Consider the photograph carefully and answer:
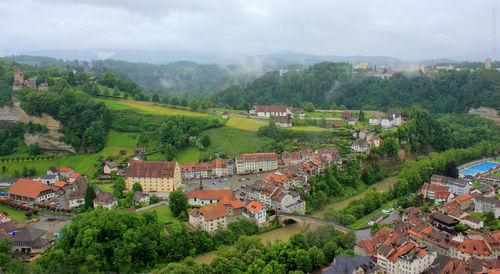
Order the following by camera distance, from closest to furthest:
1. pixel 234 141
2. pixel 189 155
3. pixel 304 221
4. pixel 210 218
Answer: pixel 210 218 < pixel 304 221 < pixel 189 155 < pixel 234 141

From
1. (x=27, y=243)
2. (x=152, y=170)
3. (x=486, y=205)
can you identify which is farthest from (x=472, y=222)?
(x=27, y=243)

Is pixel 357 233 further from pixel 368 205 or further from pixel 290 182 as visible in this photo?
pixel 290 182

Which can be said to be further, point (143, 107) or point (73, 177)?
point (143, 107)

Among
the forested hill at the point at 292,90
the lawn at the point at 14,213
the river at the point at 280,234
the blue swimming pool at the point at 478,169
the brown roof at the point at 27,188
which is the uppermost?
the forested hill at the point at 292,90

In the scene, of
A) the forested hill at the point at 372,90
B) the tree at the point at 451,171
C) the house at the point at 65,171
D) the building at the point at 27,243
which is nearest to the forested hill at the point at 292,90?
the forested hill at the point at 372,90

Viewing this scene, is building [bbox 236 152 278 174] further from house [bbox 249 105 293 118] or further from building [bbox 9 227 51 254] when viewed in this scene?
building [bbox 9 227 51 254]

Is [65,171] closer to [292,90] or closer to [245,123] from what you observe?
[245,123]

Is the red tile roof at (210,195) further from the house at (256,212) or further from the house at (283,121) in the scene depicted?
the house at (283,121)
